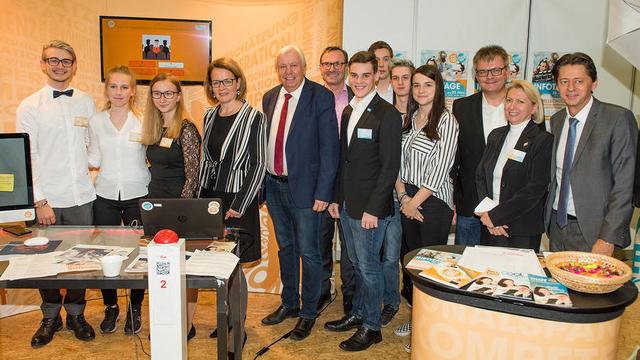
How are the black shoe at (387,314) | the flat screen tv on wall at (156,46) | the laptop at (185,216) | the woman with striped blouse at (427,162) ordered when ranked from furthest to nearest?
the flat screen tv on wall at (156,46), the black shoe at (387,314), the woman with striped blouse at (427,162), the laptop at (185,216)

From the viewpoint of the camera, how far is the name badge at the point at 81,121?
3100 mm

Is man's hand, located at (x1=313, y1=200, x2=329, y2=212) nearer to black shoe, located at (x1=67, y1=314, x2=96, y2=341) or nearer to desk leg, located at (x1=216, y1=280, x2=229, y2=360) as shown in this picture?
desk leg, located at (x1=216, y1=280, x2=229, y2=360)

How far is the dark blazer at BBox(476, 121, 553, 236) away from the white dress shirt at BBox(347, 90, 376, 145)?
32.4 inches

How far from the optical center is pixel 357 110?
284 centimetres

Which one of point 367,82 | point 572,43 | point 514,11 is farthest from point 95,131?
point 572,43

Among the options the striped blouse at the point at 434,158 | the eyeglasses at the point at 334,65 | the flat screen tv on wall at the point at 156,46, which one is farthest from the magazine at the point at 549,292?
the flat screen tv on wall at the point at 156,46

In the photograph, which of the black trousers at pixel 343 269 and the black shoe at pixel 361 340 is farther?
the black trousers at pixel 343 269

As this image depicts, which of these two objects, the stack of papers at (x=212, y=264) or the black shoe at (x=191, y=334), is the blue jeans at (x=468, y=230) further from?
the black shoe at (x=191, y=334)

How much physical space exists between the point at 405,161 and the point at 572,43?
2.39m

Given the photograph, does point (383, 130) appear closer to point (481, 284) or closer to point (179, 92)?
point (481, 284)

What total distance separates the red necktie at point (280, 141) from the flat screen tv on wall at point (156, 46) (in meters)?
1.44

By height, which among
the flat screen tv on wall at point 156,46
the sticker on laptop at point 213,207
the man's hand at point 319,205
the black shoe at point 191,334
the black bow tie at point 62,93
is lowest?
the black shoe at point 191,334

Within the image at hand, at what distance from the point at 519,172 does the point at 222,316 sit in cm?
167

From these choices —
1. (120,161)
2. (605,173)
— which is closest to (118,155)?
(120,161)
